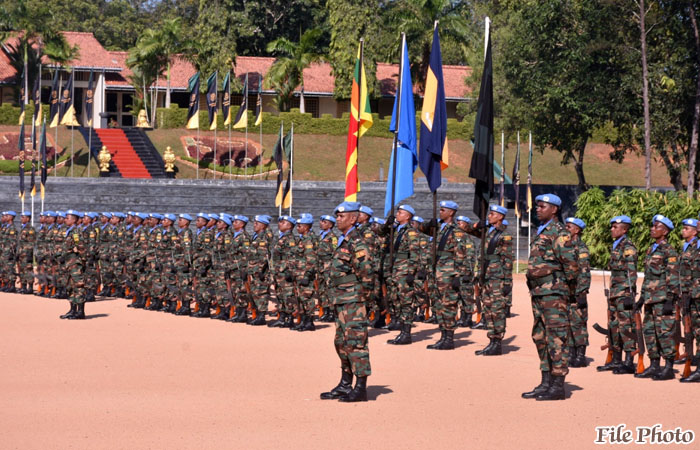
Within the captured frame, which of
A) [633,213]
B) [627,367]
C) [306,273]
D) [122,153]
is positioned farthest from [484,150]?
[122,153]

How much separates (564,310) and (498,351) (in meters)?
3.37

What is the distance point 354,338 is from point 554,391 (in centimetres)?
206

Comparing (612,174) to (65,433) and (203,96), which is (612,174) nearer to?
(203,96)

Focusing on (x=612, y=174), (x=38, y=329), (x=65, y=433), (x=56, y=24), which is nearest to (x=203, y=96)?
(x=56, y=24)

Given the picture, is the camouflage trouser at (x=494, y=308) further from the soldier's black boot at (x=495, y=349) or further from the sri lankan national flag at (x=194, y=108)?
the sri lankan national flag at (x=194, y=108)

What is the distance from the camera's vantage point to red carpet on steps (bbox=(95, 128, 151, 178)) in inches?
1617

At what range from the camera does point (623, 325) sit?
11531mm

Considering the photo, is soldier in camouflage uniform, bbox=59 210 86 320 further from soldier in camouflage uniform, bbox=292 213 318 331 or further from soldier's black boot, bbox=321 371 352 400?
soldier's black boot, bbox=321 371 352 400

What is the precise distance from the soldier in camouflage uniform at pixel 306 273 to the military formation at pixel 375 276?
22 mm

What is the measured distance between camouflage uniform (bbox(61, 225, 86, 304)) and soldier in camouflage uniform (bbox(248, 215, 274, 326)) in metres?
2.82

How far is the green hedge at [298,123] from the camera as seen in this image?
48.4 meters

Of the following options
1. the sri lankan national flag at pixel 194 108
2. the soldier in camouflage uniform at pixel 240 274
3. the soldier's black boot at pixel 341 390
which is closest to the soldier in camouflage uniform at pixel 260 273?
the soldier in camouflage uniform at pixel 240 274

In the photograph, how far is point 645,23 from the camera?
34.6 meters

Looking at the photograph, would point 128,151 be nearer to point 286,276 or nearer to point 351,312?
point 286,276
